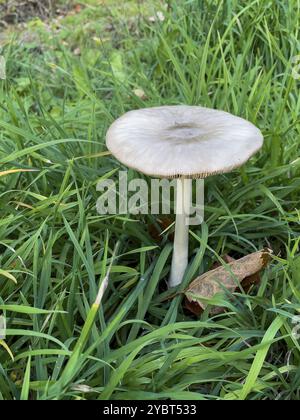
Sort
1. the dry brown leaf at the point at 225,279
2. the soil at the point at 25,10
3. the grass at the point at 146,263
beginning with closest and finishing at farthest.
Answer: the grass at the point at 146,263 → the dry brown leaf at the point at 225,279 → the soil at the point at 25,10

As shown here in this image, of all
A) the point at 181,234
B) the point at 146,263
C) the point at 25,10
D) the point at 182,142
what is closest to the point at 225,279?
the point at 181,234

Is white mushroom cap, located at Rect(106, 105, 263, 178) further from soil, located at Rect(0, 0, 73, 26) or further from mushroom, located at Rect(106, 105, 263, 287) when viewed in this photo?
soil, located at Rect(0, 0, 73, 26)

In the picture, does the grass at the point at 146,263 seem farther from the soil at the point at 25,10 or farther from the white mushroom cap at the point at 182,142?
the soil at the point at 25,10

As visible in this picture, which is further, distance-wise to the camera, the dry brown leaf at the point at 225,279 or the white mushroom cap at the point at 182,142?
the dry brown leaf at the point at 225,279

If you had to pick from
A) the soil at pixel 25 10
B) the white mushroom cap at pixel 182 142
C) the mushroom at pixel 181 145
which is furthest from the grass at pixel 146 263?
the soil at pixel 25 10

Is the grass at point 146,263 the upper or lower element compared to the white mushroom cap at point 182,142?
lower

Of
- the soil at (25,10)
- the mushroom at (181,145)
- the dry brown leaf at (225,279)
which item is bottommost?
the dry brown leaf at (225,279)

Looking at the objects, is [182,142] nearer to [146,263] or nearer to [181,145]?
[181,145]

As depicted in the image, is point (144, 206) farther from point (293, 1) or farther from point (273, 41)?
point (293, 1)
